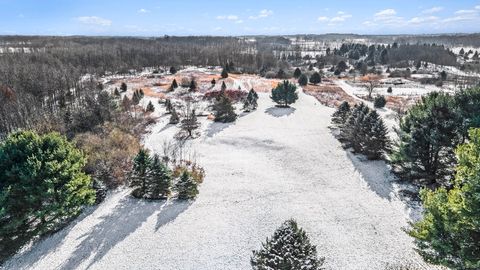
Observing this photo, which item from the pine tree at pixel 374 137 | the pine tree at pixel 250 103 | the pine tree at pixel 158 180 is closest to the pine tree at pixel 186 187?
the pine tree at pixel 158 180

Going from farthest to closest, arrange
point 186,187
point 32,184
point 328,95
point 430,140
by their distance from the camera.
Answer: point 328,95 < point 186,187 < point 430,140 < point 32,184

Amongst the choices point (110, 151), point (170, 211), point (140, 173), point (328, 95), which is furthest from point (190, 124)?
point (328, 95)

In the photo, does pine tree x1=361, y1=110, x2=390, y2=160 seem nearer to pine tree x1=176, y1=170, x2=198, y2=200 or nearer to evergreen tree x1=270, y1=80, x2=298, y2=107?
pine tree x1=176, y1=170, x2=198, y2=200

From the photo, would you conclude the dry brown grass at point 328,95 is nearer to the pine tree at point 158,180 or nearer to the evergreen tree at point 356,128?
the evergreen tree at point 356,128

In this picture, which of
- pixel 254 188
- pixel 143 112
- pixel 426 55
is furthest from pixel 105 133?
pixel 426 55

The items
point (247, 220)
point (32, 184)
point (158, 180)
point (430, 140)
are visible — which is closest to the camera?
point (32, 184)

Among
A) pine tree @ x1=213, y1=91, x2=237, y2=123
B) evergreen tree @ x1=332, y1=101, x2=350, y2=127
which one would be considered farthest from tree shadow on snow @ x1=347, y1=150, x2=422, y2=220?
pine tree @ x1=213, y1=91, x2=237, y2=123

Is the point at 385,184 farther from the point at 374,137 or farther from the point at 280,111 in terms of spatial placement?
the point at 280,111

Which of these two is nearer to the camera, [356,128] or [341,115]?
[356,128]
